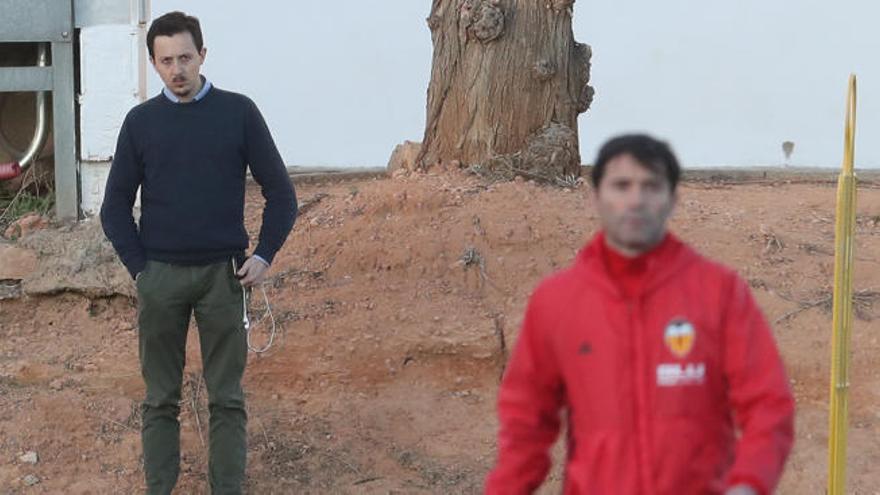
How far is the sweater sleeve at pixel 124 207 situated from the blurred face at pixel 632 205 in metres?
2.40

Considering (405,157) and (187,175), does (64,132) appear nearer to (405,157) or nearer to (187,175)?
(405,157)

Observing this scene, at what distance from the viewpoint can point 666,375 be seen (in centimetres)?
303

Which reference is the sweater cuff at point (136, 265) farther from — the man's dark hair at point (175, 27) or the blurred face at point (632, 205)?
the blurred face at point (632, 205)

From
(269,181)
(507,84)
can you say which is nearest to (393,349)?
(269,181)

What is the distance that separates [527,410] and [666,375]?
324 mm

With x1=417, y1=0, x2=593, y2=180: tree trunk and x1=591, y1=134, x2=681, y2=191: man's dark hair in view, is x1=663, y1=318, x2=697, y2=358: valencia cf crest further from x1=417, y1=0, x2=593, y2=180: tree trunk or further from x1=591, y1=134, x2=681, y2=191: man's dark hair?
x1=417, y1=0, x2=593, y2=180: tree trunk

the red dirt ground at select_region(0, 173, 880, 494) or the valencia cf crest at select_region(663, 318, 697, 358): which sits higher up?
the valencia cf crest at select_region(663, 318, 697, 358)

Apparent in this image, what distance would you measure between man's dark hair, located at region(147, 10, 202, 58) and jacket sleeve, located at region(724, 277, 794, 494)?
2.56 meters

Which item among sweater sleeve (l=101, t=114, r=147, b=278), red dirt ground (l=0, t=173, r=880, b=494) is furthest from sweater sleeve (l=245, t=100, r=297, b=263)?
red dirt ground (l=0, t=173, r=880, b=494)

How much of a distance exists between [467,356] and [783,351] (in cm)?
136

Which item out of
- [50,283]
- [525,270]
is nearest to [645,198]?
[525,270]

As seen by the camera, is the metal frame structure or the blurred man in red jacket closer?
the blurred man in red jacket

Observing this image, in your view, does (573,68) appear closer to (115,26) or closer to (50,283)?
(115,26)

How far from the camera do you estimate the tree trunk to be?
25.0 feet
